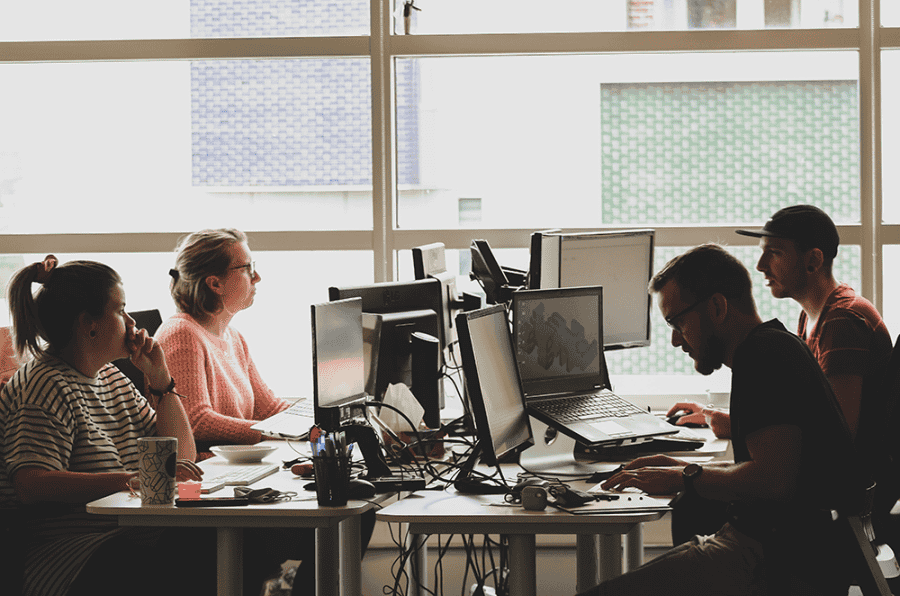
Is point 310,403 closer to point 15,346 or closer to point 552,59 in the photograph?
point 15,346

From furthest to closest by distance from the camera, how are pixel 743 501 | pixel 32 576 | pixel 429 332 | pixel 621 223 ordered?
pixel 621 223 < pixel 429 332 < pixel 32 576 < pixel 743 501

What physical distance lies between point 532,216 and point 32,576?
2457mm

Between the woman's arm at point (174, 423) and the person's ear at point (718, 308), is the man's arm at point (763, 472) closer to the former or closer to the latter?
the person's ear at point (718, 308)

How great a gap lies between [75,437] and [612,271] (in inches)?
73.6

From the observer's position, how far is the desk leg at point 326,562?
91.7 inches

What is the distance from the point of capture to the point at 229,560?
186cm

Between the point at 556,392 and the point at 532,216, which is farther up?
the point at 532,216

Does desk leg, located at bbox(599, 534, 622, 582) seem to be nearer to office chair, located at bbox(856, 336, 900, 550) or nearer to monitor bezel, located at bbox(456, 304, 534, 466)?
monitor bezel, located at bbox(456, 304, 534, 466)

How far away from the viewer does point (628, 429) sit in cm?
242

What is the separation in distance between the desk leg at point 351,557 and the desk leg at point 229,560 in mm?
352

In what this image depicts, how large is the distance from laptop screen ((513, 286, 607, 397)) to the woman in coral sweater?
2.91ft

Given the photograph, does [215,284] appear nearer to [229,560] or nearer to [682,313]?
[229,560]

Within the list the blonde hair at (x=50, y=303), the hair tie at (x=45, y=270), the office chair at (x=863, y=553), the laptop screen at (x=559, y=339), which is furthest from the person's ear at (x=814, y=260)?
the hair tie at (x=45, y=270)

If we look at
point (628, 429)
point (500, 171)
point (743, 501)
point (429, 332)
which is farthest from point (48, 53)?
point (743, 501)
